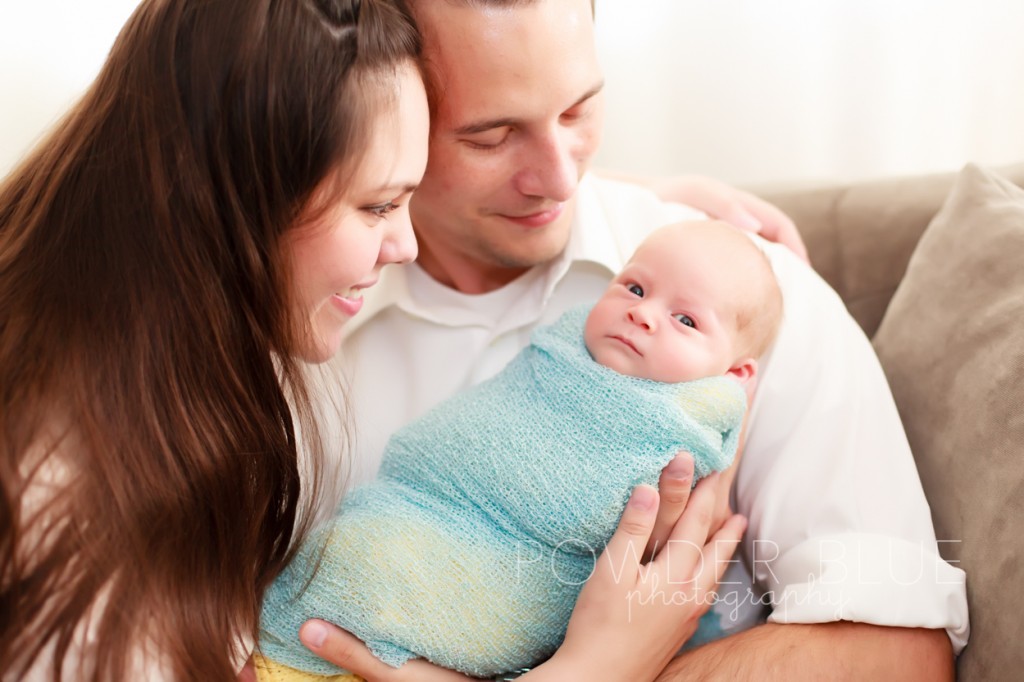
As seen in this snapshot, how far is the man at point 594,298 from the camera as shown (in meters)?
1.32

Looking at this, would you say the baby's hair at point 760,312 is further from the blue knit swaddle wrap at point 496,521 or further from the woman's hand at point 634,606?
the woman's hand at point 634,606

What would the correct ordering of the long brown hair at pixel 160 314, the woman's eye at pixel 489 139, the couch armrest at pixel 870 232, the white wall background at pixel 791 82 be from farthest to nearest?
the white wall background at pixel 791 82 → the couch armrest at pixel 870 232 → the woman's eye at pixel 489 139 → the long brown hair at pixel 160 314

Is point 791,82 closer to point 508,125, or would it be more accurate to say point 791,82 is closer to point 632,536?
point 508,125

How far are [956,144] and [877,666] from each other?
1.77m

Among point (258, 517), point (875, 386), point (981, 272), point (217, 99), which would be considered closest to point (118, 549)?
point (258, 517)

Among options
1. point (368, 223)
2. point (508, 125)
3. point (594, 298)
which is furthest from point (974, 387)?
point (368, 223)

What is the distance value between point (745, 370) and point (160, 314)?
861mm

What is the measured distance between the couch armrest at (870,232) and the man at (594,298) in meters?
0.23

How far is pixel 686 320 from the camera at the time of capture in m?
1.44

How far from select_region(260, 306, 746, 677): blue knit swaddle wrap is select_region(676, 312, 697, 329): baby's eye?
0.09m

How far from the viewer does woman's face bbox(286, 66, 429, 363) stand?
121cm

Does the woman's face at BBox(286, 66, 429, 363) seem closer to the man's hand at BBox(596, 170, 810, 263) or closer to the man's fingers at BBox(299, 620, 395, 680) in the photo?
the man's fingers at BBox(299, 620, 395, 680)

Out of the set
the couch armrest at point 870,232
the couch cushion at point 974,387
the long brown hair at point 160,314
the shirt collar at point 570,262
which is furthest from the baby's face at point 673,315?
the couch armrest at point 870,232

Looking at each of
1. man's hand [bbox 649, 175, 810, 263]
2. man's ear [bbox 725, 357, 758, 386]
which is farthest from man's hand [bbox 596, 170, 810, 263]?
man's ear [bbox 725, 357, 758, 386]
